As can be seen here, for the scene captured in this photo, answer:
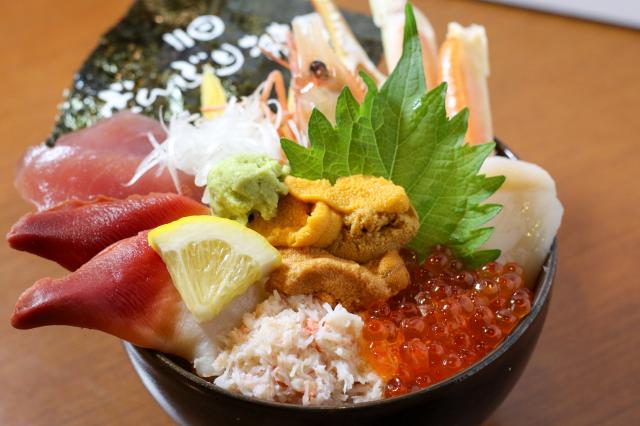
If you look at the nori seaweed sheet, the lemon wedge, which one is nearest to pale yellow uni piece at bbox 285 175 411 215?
the lemon wedge

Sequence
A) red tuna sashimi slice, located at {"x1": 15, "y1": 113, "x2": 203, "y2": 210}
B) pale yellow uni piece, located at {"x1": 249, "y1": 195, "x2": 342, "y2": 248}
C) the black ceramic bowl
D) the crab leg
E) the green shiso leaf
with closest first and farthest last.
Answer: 1. the black ceramic bowl
2. pale yellow uni piece, located at {"x1": 249, "y1": 195, "x2": 342, "y2": 248}
3. the green shiso leaf
4. red tuna sashimi slice, located at {"x1": 15, "y1": 113, "x2": 203, "y2": 210}
5. the crab leg

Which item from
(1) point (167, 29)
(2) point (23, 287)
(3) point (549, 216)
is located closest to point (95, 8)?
(1) point (167, 29)

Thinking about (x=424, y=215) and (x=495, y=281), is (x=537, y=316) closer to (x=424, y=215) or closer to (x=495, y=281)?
(x=495, y=281)

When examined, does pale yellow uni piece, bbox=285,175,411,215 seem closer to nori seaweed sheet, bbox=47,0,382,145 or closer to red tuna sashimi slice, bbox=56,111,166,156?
red tuna sashimi slice, bbox=56,111,166,156

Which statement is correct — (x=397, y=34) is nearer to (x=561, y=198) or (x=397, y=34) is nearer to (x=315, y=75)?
(x=315, y=75)

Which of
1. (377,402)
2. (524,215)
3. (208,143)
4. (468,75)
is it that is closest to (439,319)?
(377,402)

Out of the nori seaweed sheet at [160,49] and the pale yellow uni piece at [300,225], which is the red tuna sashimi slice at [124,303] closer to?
the pale yellow uni piece at [300,225]
